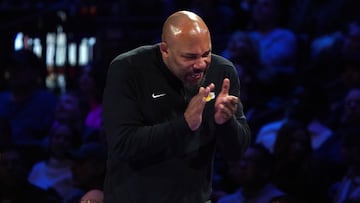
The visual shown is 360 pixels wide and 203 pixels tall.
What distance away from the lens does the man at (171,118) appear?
3.21 meters

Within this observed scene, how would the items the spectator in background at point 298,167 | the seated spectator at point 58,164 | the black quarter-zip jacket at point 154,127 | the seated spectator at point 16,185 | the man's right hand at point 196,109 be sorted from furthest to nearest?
the seated spectator at point 58,164 → the seated spectator at point 16,185 → the spectator in background at point 298,167 → the black quarter-zip jacket at point 154,127 → the man's right hand at point 196,109

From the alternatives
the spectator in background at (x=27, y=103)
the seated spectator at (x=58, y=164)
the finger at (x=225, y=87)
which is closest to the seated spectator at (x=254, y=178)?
the seated spectator at (x=58, y=164)

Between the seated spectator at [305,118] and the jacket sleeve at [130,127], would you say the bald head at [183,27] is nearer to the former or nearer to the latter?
the jacket sleeve at [130,127]

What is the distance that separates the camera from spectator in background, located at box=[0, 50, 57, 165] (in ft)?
23.7

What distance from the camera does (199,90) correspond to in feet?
10.6

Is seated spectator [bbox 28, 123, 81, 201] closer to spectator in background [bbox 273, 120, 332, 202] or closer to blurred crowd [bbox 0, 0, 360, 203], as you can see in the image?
blurred crowd [bbox 0, 0, 360, 203]

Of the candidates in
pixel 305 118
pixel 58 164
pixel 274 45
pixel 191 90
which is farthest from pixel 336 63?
pixel 191 90

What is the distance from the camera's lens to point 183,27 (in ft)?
10.5

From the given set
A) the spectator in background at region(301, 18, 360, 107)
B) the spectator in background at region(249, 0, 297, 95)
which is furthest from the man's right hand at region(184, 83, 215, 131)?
the spectator in background at region(249, 0, 297, 95)

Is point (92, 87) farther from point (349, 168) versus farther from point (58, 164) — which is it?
point (349, 168)

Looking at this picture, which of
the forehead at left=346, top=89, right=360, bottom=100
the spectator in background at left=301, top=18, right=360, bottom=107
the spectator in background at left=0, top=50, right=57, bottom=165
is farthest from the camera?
the spectator in background at left=0, top=50, right=57, bottom=165

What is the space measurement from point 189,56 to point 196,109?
0.20m

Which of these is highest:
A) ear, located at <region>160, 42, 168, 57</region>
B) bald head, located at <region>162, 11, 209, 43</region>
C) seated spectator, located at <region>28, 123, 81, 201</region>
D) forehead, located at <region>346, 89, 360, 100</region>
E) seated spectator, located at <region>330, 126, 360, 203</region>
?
bald head, located at <region>162, 11, 209, 43</region>

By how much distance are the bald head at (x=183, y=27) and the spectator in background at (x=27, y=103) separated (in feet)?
13.6
